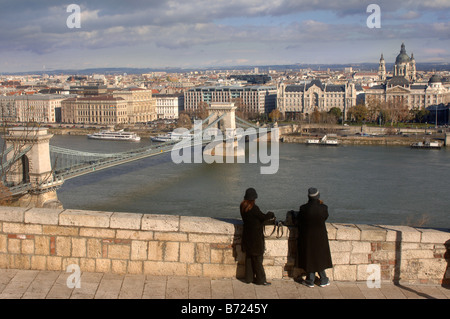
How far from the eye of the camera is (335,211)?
8.01 meters

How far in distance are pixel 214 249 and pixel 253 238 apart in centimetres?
13

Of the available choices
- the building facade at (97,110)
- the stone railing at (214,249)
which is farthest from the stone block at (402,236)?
the building facade at (97,110)

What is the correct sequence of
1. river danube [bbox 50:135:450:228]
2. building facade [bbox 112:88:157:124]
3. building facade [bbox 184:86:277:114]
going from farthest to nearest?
building facade [bbox 184:86:277:114] → building facade [bbox 112:88:157:124] → river danube [bbox 50:135:450:228]

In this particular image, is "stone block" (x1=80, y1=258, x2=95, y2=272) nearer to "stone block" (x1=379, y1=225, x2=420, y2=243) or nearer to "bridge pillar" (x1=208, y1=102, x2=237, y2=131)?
"stone block" (x1=379, y1=225, x2=420, y2=243)

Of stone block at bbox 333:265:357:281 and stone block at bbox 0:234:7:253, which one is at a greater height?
stone block at bbox 0:234:7:253

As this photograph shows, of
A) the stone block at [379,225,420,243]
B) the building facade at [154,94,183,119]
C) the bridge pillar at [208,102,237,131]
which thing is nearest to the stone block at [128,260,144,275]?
the stone block at [379,225,420,243]

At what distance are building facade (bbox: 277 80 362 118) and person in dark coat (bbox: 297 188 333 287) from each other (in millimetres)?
25540

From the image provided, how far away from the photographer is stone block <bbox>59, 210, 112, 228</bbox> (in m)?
1.68

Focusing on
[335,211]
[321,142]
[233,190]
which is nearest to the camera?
[335,211]

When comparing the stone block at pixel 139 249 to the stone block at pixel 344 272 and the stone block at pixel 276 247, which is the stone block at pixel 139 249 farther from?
the stone block at pixel 344 272
